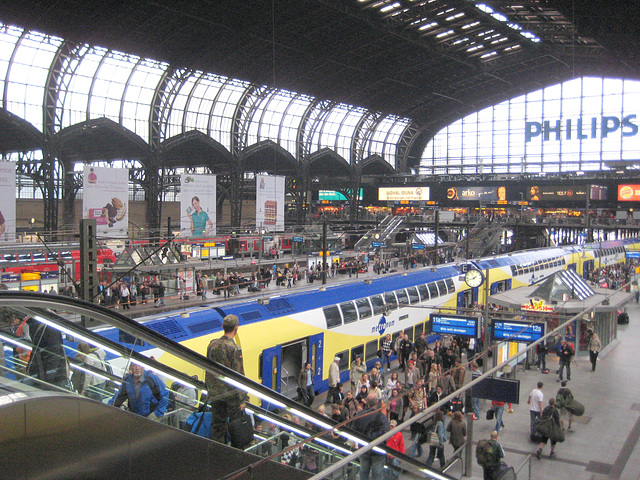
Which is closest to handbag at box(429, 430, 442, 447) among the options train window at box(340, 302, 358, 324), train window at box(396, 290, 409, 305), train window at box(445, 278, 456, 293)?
train window at box(340, 302, 358, 324)

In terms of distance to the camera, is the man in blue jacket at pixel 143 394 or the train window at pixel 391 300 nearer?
the man in blue jacket at pixel 143 394

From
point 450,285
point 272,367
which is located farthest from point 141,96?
point 272,367

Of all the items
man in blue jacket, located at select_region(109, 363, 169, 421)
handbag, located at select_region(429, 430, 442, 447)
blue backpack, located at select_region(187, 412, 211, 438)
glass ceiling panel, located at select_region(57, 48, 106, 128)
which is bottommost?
handbag, located at select_region(429, 430, 442, 447)

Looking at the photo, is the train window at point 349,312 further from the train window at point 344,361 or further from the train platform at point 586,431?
the train platform at point 586,431

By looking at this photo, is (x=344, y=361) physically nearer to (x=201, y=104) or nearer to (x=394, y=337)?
(x=394, y=337)

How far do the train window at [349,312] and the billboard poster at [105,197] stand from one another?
29.8 ft

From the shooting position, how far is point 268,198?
31.3 m

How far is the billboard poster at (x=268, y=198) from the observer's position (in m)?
30.7

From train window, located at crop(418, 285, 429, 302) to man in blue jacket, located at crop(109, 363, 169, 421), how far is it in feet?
52.9

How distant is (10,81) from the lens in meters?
33.1

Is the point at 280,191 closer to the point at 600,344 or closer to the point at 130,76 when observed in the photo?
the point at 130,76

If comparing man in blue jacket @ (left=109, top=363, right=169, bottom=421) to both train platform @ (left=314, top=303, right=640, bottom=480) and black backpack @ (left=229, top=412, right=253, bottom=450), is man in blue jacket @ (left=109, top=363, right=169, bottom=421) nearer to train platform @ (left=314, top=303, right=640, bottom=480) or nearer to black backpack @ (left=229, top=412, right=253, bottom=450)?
black backpack @ (left=229, top=412, right=253, bottom=450)

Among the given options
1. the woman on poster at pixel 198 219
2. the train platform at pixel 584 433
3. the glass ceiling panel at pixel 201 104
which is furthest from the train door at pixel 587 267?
the glass ceiling panel at pixel 201 104

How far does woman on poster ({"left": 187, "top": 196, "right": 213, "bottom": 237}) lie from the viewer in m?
27.1
